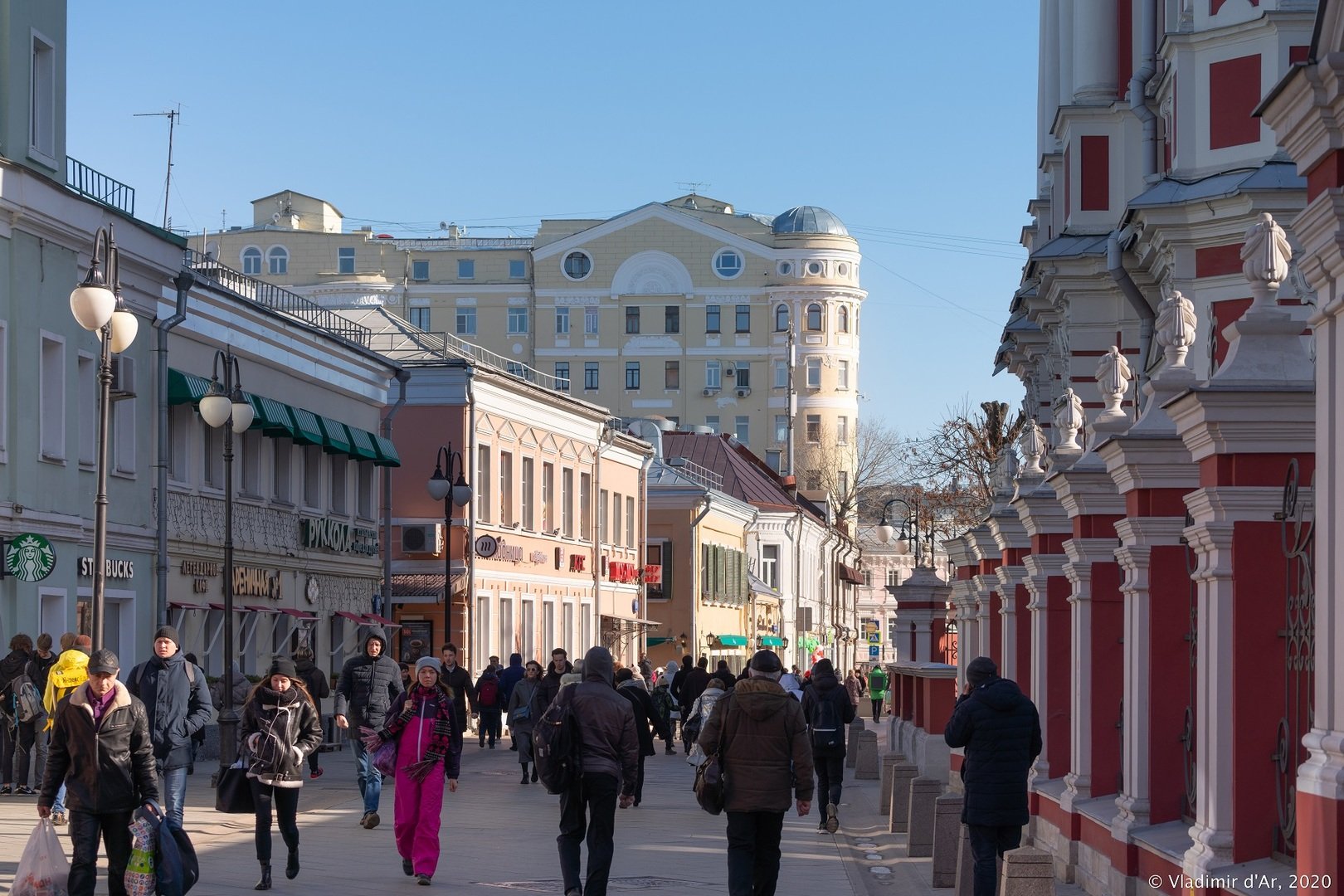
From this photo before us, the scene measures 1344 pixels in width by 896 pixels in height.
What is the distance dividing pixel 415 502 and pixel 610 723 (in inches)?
1258

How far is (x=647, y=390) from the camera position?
106m

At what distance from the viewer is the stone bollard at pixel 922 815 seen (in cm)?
1742

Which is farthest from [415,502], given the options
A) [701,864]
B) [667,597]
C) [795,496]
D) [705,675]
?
[795,496]

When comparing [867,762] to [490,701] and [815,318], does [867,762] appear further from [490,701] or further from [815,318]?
[815,318]

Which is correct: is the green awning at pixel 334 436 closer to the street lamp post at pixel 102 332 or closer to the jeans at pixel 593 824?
the street lamp post at pixel 102 332

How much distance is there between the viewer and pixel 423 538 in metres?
43.9

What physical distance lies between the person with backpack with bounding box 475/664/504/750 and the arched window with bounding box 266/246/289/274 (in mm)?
65982

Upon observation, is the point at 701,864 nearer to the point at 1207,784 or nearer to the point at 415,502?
the point at 1207,784

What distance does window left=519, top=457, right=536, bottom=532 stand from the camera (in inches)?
1903

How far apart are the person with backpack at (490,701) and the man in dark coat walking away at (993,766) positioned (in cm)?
2058

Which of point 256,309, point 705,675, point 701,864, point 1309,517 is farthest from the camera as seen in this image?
point 705,675

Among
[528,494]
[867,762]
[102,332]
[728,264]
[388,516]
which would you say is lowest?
[867,762]

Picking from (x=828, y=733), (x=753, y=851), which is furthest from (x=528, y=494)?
(x=753, y=851)

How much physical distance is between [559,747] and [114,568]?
1546cm
